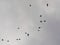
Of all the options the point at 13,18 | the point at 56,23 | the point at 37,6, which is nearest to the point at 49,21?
the point at 56,23

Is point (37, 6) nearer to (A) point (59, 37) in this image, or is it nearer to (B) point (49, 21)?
(B) point (49, 21)

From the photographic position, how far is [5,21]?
113 cm

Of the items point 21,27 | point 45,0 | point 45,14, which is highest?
point 45,0

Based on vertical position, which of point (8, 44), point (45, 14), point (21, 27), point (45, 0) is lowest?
point (8, 44)

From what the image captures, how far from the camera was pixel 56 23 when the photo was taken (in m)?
1.11

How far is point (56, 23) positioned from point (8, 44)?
0.45 metres

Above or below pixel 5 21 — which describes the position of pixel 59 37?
below

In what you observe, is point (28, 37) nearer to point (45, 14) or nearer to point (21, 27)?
point (21, 27)

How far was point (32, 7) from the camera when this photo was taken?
1.12 m

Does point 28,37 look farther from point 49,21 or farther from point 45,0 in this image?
point 45,0

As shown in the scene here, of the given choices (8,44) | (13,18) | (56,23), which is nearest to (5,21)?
(13,18)

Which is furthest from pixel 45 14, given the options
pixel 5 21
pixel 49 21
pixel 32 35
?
pixel 5 21

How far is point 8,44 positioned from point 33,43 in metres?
0.21

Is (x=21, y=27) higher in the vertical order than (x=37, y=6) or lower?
lower
